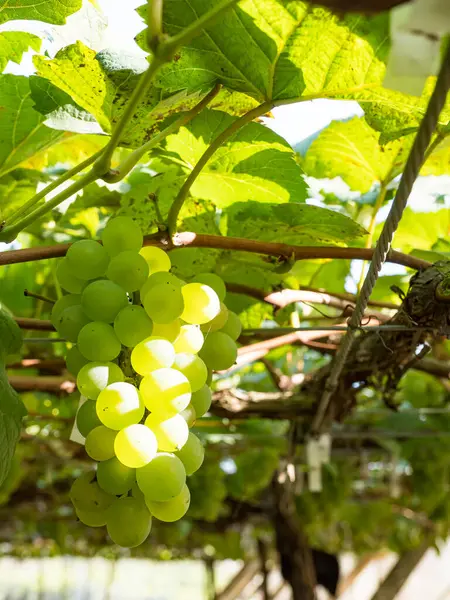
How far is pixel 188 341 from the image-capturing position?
510mm

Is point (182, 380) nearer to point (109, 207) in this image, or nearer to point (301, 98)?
point (301, 98)

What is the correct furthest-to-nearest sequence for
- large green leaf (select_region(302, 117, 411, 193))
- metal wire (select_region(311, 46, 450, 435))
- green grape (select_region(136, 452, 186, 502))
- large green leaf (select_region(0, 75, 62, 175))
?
large green leaf (select_region(302, 117, 411, 193)) < large green leaf (select_region(0, 75, 62, 175)) < green grape (select_region(136, 452, 186, 502)) < metal wire (select_region(311, 46, 450, 435))

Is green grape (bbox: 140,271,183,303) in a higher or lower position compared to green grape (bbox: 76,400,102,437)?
higher

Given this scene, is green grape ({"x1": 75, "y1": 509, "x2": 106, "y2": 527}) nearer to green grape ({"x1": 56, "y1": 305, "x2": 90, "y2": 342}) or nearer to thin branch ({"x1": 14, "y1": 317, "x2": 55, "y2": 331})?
green grape ({"x1": 56, "y1": 305, "x2": 90, "y2": 342})

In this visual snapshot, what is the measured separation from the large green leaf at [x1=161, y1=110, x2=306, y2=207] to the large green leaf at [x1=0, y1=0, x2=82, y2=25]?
135 mm

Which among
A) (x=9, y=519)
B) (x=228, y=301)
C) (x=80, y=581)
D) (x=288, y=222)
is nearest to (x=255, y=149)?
(x=288, y=222)

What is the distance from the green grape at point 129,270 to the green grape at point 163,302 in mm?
20

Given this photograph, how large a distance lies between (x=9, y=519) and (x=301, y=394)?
2.84 metres

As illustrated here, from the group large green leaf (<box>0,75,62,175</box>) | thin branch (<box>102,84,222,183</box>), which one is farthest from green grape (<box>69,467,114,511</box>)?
large green leaf (<box>0,75,62,175</box>)

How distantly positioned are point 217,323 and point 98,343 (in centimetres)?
11

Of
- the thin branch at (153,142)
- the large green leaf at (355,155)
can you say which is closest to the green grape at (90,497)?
the thin branch at (153,142)

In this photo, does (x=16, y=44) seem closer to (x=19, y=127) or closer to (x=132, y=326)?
(x=19, y=127)

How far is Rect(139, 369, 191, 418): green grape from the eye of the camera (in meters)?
0.47

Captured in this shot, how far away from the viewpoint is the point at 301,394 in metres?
1.10
